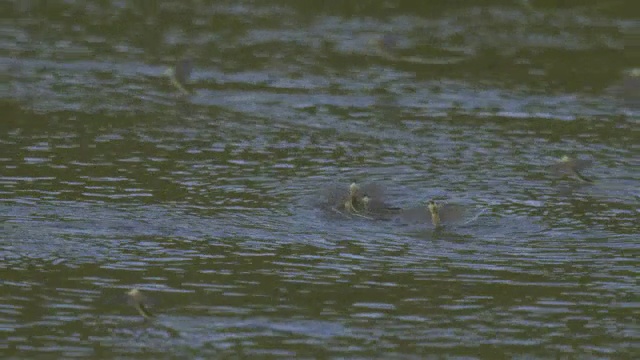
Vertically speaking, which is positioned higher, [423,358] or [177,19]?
[177,19]

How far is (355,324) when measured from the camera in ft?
20.5

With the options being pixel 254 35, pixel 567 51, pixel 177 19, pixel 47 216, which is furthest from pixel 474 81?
pixel 47 216

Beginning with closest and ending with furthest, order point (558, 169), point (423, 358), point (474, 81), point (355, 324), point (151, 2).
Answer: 1. point (423, 358)
2. point (355, 324)
3. point (558, 169)
4. point (474, 81)
5. point (151, 2)

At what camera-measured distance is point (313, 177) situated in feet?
29.7

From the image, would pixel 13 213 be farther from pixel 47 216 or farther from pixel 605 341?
pixel 605 341

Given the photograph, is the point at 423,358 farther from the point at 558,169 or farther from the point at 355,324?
the point at 558,169

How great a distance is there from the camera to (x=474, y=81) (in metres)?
12.0

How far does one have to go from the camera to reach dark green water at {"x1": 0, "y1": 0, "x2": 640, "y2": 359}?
627cm

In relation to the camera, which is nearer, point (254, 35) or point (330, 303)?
point (330, 303)

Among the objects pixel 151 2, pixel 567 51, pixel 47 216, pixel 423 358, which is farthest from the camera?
pixel 151 2

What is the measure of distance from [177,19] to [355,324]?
8.19 m

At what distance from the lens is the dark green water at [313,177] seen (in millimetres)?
6266

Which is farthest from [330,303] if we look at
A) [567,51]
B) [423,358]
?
[567,51]

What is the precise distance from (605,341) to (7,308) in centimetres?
268
